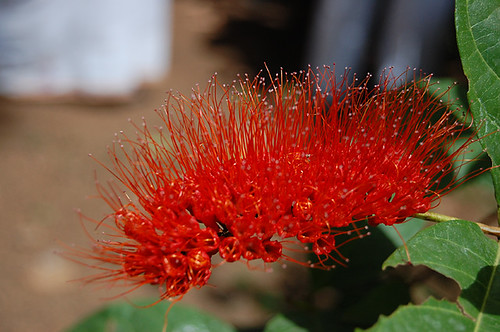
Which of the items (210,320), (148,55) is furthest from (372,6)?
(210,320)

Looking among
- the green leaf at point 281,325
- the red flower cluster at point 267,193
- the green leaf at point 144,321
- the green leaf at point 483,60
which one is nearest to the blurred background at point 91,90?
the green leaf at point 144,321

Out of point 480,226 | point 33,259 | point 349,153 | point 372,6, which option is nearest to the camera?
point 480,226

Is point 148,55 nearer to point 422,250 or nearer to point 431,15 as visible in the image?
point 431,15

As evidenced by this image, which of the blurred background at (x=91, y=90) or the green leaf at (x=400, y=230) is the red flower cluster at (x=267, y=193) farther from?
the blurred background at (x=91, y=90)

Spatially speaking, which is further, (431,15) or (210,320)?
(431,15)

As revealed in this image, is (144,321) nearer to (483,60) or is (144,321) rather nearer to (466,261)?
(466,261)

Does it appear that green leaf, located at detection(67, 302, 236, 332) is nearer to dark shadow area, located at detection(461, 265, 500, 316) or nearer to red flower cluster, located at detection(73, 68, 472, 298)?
red flower cluster, located at detection(73, 68, 472, 298)
